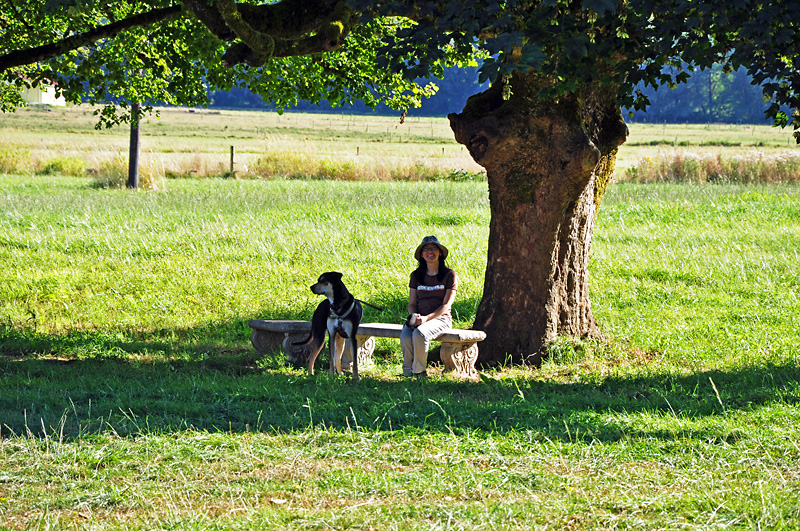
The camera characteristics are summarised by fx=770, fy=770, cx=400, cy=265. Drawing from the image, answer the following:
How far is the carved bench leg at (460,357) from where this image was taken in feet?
26.6

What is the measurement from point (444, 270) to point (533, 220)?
3.94 feet

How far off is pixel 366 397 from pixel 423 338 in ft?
4.66

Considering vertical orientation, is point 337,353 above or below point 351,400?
above

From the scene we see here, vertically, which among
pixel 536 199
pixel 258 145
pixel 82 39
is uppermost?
pixel 258 145

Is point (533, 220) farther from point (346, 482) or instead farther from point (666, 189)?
point (666, 189)

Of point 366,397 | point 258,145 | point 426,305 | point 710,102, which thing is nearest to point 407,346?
point 426,305

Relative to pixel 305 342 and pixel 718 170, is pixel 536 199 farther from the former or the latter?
pixel 718 170

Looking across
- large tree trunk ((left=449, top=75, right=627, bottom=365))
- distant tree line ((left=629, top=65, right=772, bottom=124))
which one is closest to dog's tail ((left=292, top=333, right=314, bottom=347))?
Answer: large tree trunk ((left=449, top=75, right=627, bottom=365))

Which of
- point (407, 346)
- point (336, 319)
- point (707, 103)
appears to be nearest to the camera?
point (336, 319)

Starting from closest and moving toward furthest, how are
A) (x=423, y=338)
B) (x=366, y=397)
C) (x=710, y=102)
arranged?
(x=366, y=397) < (x=423, y=338) < (x=710, y=102)

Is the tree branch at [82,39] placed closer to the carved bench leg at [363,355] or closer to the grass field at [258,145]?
the grass field at [258,145]

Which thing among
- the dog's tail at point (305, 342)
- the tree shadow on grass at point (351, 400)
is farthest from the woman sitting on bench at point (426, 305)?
the dog's tail at point (305, 342)

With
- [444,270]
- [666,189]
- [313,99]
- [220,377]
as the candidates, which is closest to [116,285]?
[313,99]

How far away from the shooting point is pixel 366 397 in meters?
6.50
